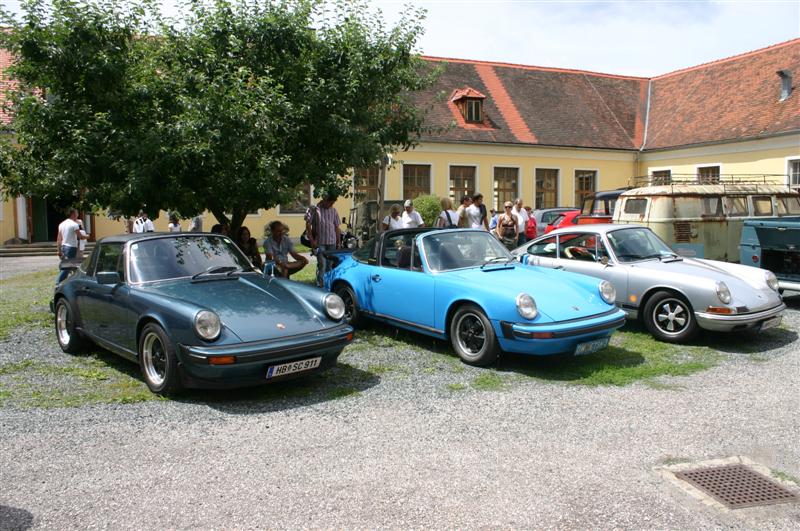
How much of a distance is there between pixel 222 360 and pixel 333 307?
133cm

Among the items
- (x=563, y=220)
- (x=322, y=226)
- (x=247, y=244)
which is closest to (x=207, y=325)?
(x=247, y=244)

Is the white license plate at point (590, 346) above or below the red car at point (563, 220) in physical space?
below

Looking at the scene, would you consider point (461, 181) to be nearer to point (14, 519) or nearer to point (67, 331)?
point (67, 331)

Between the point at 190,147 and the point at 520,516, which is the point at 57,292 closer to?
the point at 190,147

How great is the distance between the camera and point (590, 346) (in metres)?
6.71

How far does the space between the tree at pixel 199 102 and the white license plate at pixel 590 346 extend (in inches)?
170

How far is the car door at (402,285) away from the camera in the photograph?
749 cm

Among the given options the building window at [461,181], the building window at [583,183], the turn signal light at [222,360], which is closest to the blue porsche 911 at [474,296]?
the turn signal light at [222,360]

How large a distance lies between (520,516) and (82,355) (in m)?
5.77

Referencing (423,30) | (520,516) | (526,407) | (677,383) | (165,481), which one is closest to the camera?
(520,516)

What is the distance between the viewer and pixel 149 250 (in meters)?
6.69

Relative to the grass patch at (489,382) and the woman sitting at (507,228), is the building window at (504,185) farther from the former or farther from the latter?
the grass patch at (489,382)

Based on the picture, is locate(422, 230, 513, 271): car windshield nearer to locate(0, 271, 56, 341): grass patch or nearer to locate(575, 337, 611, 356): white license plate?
locate(575, 337, 611, 356): white license plate

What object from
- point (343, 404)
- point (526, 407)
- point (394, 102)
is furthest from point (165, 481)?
point (394, 102)
